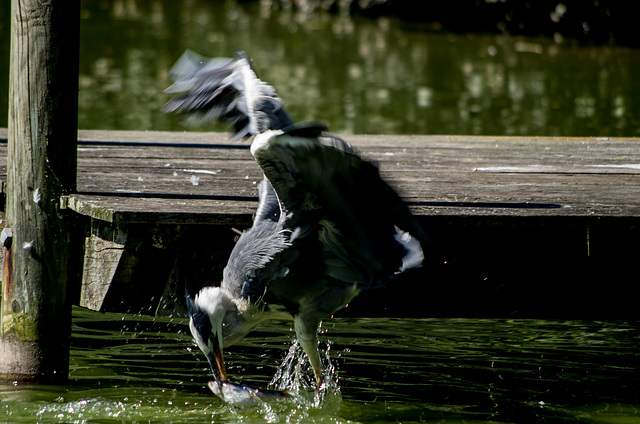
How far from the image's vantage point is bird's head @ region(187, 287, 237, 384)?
3404 mm

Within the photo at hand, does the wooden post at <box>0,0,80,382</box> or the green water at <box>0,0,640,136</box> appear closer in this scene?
the wooden post at <box>0,0,80,382</box>

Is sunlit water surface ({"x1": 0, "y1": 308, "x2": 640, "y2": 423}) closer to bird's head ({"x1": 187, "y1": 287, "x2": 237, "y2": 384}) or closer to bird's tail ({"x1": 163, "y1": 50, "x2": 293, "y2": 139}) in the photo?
bird's head ({"x1": 187, "y1": 287, "x2": 237, "y2": 384})

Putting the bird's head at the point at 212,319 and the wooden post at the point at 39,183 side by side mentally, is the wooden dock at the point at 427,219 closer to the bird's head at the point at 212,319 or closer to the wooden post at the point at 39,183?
the wooden post at the point at 39,183

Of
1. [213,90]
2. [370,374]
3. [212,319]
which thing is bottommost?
[370,374]

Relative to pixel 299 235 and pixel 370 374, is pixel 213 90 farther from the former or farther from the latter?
pixel 370 374

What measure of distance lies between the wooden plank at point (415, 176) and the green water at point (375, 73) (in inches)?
174

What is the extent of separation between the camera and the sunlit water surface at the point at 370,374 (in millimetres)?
4000

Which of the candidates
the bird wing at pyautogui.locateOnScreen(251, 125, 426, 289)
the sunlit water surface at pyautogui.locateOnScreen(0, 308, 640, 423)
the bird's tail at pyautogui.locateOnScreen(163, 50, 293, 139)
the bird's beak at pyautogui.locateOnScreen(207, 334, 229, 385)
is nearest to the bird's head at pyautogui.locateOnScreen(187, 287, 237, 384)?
the bird's beak at pyautogui.locateOnScreen(207, 334, 229, 385)

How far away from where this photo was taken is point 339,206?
3.40 meters

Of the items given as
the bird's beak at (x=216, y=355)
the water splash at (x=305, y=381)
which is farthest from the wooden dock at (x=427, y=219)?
the water splash at (x=305, y=381)

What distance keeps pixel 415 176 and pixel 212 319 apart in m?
1.63

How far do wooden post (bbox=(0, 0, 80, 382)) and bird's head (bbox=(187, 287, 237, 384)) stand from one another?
2.41 ft

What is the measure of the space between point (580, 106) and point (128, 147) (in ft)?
24.9

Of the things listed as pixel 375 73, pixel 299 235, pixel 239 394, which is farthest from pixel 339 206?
pixel 375 73
